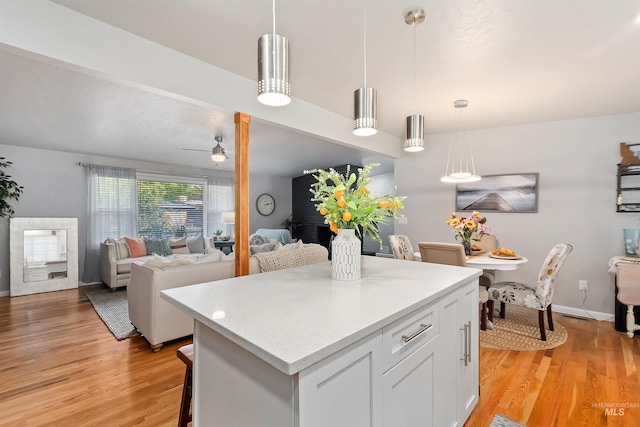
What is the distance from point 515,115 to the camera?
352 cm

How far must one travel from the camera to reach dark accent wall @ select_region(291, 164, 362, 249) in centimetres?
752

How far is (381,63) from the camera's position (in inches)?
91.1

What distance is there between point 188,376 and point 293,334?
3.17 feet

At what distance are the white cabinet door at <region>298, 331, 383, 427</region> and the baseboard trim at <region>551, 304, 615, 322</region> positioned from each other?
3.91 meters

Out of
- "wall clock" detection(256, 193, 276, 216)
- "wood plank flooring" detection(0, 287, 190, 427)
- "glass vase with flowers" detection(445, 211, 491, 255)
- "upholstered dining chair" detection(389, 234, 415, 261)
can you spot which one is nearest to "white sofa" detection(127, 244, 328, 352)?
"wood plank flooring" detection(0, 287, 190, 427)

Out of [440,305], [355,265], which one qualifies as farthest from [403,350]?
[355,265]


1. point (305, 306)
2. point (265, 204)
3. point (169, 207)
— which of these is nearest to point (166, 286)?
point (305, 306)

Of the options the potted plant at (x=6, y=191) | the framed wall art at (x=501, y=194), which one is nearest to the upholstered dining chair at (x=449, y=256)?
the framed wall art at (x=501, y=194)

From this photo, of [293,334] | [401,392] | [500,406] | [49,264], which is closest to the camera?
[293,334]

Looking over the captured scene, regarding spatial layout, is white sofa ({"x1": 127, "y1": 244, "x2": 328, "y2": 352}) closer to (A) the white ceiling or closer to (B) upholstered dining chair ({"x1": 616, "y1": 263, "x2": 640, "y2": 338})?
(A) the white ceiling

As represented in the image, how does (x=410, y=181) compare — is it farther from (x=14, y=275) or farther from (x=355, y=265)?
(x=14, y=275)

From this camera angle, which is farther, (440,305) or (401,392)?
(440,305)

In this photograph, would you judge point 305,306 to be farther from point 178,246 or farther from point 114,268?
point 178,246

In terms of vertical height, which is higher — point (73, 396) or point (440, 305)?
point (440, 305)
